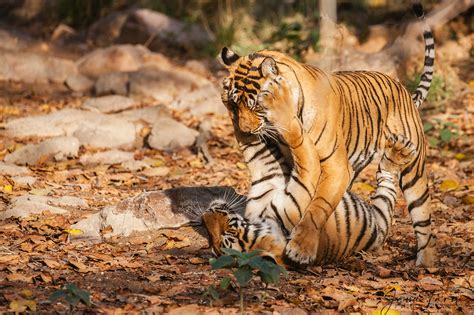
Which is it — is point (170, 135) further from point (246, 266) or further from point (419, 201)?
point (246, 266)

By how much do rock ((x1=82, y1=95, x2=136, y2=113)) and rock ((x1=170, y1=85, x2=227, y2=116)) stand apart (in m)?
0.59

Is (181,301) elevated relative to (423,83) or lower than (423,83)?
lower

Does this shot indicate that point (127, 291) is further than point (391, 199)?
No

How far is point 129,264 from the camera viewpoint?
4875mm

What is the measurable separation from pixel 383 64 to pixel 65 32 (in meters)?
5.62

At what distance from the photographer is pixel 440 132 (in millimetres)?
9031

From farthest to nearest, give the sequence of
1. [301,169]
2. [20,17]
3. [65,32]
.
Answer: [20,17] → [65,32] → [301,169]

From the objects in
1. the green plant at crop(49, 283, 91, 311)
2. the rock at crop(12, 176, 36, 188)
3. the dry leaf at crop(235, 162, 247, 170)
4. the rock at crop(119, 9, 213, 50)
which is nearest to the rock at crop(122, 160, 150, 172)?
the dry leaf at crop(235, 162, 247, 170)

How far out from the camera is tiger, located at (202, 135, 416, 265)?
4.86 metres

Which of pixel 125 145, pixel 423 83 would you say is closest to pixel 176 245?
pixel 423 83

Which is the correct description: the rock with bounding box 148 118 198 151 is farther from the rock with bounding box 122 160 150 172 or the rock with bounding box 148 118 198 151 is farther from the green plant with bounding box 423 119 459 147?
the green plant with bounding box 423 119 459 147

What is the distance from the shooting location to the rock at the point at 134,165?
803 cm

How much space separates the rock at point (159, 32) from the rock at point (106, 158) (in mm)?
5201

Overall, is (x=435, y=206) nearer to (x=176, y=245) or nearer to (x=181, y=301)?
(x=176, y=245)
